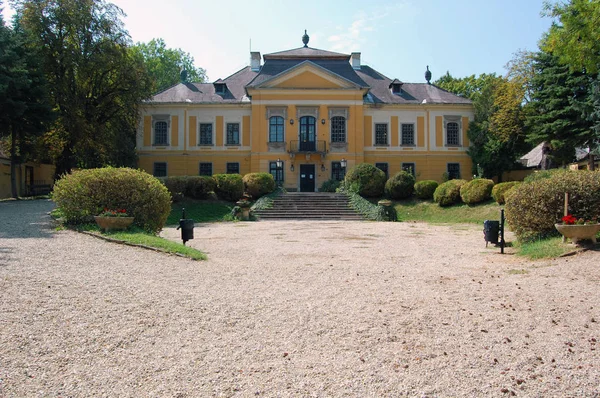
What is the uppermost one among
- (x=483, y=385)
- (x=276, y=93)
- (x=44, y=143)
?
(x=276, y=93)

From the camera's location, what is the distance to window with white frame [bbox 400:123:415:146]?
3712 cm

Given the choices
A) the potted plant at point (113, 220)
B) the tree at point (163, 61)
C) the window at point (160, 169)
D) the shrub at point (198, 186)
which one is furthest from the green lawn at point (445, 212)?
the tree at point (163, 61)

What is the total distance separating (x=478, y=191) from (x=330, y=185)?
10497 mm

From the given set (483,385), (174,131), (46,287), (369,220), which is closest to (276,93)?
(174,131)

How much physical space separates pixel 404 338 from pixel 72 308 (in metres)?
3.51

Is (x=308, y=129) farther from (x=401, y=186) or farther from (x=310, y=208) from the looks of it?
(x=310, y=208)

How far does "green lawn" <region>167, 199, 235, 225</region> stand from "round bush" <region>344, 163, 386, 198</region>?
7687 mm

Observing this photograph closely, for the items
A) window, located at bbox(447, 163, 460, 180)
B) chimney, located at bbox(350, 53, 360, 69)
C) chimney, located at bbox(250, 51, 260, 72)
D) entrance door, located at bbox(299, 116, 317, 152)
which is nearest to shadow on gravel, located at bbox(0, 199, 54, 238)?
entrance door, located at bbox(299, 116, 317, 152)

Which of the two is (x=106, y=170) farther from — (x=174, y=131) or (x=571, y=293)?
(x=174, y=131)

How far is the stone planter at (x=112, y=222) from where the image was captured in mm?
11648

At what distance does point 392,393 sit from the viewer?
3535mm

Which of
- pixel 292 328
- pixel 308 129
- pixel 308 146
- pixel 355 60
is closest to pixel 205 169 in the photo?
pixel 308 146

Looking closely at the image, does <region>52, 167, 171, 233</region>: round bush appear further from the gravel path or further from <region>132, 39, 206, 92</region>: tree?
<region>132, 39, 206, 92</region>: tree

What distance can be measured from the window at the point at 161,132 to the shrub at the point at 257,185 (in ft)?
36.1
